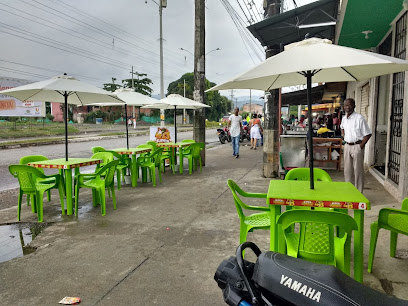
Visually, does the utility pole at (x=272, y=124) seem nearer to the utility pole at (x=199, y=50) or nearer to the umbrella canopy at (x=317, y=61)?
the utility pole at (x=199, y=50)

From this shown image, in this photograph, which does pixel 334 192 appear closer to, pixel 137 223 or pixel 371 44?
pixel 137 223

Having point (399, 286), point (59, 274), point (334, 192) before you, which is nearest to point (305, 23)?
point (334, 192)

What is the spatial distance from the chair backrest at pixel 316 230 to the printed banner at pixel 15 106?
24.8m

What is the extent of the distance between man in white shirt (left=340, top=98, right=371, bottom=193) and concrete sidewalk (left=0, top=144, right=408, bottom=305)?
0.70 meters

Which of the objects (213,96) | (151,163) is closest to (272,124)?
(151,163)

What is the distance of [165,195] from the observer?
6.70 meters

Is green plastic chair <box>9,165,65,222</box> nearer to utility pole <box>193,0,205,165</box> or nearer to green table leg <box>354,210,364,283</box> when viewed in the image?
green table leg <box>354,210,364,283</box>

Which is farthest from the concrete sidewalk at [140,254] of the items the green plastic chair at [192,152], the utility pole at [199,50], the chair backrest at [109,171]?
the utility pole at [199,50]

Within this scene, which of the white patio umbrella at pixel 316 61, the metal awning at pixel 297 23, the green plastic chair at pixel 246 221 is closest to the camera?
the white patio umbrella at pixel 316 61

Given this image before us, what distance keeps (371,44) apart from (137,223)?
783 centimetres

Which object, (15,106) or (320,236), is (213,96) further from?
(320,236)

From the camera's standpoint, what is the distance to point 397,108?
681cm

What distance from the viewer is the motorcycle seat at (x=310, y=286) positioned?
132 centimetres

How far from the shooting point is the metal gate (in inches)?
257
